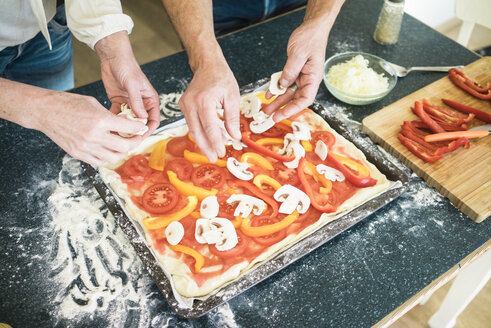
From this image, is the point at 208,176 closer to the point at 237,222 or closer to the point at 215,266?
the point at 237,222

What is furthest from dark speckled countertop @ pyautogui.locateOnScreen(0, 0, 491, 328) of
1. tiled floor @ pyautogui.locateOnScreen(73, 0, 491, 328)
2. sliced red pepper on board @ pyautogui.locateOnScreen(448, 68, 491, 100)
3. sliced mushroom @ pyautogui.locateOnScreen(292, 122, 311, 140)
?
tiled floor @ pyautogui.locateOnScreen(73, 0, 491, 328)

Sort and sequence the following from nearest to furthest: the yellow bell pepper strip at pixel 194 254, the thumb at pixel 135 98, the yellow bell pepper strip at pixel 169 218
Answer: the yellow bell pepper strip at pixel 194 254 < the yellow bell pepper strip at pixel 169 218 < the thumb at pixel 135 98

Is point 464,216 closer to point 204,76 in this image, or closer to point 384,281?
point 384,281

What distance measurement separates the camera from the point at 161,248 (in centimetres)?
159

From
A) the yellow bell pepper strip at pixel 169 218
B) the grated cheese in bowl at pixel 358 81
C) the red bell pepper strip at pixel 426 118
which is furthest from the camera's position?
the grated cheese in bowl at pixel 358 81

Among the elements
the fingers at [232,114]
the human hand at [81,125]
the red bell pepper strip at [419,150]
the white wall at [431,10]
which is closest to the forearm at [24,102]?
the human hand at [81,125]

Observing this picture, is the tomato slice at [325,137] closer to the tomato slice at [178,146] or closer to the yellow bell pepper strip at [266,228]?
the yellow bell pepper strip at [266,228]

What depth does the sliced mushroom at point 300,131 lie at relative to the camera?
6.36 ft

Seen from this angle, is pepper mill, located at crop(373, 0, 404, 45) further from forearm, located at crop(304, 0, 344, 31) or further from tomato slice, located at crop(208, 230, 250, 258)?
tomato slice, located at crop(208, 230, 250, 258)

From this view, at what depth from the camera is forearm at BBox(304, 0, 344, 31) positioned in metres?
1.89

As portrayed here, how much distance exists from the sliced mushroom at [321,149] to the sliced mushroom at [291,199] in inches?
9.8

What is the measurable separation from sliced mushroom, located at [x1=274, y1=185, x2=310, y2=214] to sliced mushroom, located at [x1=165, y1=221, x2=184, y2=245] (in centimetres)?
44

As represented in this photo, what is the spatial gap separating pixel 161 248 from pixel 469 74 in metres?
2.09

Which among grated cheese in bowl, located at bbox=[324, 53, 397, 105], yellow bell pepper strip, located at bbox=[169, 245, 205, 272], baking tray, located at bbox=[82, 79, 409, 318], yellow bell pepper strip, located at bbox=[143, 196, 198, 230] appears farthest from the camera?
grated cheese in bowl, located at bbox=[324, 53, 397, 105]
